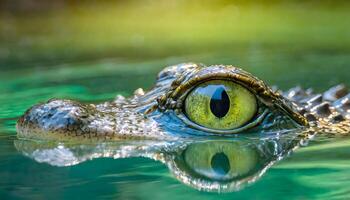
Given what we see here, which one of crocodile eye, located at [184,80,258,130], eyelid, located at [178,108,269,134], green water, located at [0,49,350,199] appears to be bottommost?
green water, located at [0,49,350,199]

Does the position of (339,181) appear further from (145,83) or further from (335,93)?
(145,83)

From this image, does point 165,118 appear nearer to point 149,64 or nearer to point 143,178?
point 143,178

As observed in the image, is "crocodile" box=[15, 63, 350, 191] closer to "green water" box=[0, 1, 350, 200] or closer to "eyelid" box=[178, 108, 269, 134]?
"eyelid" box=[178, 108, 269, 134]

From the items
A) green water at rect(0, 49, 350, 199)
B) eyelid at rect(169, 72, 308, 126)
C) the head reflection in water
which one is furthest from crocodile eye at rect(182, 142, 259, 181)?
eyelid at rect(169, 72, 308, 126)

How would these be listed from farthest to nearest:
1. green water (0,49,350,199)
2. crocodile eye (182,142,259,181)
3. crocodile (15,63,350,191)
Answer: crocodile (15,63,350,191), crocodile eye (182,142,259,181), green water (0,49,350,199)

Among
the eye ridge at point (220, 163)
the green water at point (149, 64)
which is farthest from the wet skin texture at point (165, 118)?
the eye ridge at point (220, 163)

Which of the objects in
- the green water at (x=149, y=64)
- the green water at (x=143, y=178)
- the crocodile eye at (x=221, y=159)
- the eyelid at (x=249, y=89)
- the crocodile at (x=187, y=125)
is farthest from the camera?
the eyelid at (x=249, y=89)

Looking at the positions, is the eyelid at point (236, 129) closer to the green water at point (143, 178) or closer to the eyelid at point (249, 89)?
the eyelid at point (249, 89)

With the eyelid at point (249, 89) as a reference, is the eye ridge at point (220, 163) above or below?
below

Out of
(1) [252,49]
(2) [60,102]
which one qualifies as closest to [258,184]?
(2) [60,102]

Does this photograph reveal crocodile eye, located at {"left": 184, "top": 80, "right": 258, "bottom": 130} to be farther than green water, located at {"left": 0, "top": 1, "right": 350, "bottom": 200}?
Yes
